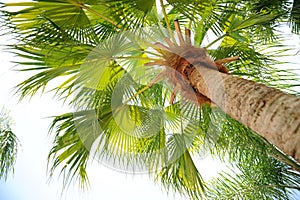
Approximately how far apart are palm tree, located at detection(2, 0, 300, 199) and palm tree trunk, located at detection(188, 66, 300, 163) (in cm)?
3

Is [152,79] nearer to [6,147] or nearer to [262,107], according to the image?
[262,107]

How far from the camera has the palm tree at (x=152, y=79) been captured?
315 centimetres

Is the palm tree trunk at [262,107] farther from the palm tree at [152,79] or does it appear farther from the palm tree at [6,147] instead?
the palm tree at [6,147]

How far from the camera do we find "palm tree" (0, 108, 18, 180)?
4484 millimetres

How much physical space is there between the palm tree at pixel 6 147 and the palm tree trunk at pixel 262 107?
326 cm

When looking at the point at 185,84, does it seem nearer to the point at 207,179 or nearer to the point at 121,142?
the point at 121,142

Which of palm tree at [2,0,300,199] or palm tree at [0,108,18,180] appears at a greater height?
palm tree at [2,0,300,199]

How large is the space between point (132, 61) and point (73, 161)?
152 cm

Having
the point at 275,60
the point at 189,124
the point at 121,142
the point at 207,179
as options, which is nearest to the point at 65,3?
the point at 121,142

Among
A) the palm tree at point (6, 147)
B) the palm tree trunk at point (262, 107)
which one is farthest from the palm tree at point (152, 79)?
the palm tree at point (6, 147)

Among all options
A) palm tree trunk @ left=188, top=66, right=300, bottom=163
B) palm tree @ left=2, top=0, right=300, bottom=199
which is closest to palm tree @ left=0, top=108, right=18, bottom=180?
palm tree @ left=2, top=0, right=300, bottom=199

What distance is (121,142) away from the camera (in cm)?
391

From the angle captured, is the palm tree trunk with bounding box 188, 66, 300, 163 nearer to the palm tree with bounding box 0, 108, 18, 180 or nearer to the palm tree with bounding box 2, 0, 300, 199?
the palm tree with bounding box 2, 0, 300, 199

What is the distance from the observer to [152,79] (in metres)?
3.74
